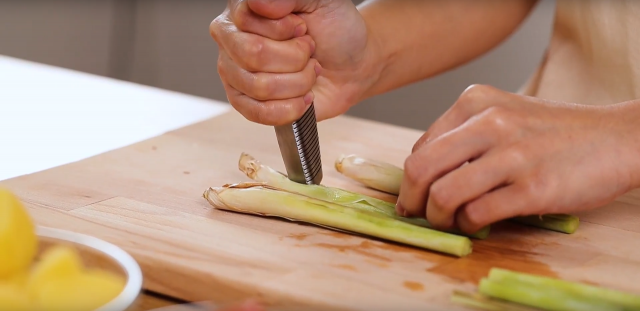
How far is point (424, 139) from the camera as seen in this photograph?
1.08 m

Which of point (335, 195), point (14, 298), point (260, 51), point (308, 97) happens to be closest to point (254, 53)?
point (260, 51)

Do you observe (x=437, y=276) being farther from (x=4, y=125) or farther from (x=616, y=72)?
(x=4, y=125)

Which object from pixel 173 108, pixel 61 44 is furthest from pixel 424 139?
pixel 61 44

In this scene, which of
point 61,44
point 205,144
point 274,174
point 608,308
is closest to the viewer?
point 608,308

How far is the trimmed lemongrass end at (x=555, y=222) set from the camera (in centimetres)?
112

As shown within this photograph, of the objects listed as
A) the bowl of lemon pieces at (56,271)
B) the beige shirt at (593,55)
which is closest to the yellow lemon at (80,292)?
the bowl of lemon pieces at (56,271)

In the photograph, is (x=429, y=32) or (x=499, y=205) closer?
(x=499, y=205)

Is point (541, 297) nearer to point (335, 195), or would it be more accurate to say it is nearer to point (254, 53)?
point (335, 195)

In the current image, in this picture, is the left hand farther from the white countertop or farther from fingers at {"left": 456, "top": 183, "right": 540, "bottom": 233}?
the white countertop

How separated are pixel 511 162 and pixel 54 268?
59cm

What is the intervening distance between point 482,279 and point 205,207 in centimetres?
47

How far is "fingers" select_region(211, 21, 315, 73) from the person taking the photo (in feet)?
4.01

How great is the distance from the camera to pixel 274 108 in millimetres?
1249

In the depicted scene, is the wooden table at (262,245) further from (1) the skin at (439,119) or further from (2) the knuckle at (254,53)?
(2) the knuckle at (254,53)
